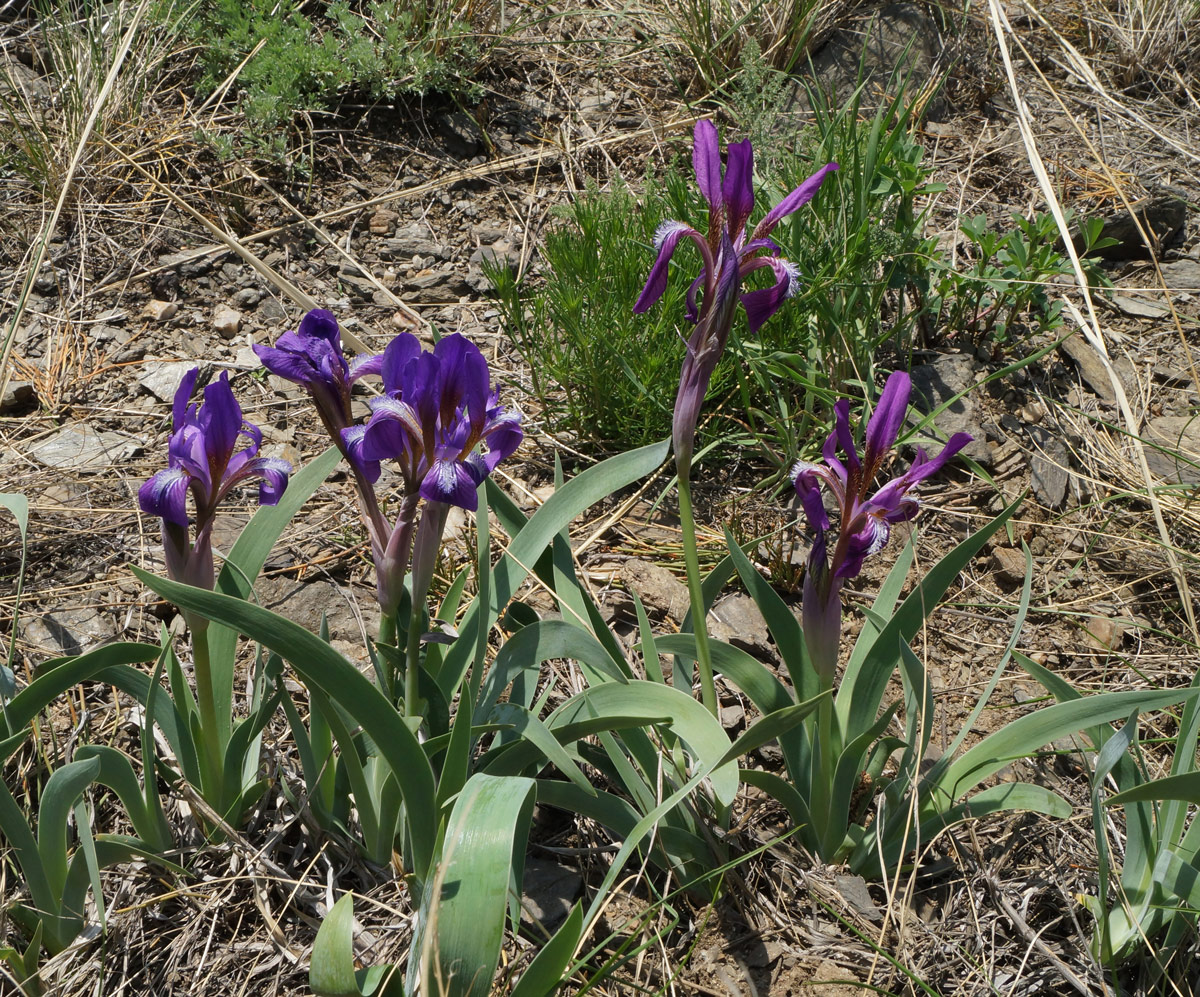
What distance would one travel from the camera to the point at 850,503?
138 cm

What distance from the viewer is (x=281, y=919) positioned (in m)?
1.53

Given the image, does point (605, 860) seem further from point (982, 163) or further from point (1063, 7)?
point (1063, 7)

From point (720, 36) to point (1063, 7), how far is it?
1.61 meters

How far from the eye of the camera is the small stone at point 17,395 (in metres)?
2.55

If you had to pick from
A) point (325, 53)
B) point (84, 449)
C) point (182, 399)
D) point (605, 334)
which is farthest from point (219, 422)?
point (325, 53)

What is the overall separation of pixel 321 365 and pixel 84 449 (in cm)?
149

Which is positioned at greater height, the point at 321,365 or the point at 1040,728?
the point at 321,365

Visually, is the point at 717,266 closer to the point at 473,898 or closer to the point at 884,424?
the point at 884,424

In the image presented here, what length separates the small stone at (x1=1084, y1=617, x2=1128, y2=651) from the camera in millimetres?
2186

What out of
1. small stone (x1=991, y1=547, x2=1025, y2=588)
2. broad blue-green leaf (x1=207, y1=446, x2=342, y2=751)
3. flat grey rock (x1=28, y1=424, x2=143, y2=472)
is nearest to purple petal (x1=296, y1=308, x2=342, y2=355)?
broad blue-green leaf (x1=207, y1=446, x2=342, y2=751)

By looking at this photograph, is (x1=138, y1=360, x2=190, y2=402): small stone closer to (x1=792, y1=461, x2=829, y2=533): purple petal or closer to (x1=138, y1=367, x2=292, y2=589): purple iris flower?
(x1=138, y1=367, x2=292, y2=589): purple iris flower

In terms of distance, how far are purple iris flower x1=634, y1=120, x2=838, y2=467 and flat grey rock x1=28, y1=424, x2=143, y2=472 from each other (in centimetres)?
171

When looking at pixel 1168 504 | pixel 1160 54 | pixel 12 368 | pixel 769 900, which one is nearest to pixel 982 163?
pixel 1160 54

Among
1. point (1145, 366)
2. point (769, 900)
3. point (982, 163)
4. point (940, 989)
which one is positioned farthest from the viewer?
point (982, 163)
